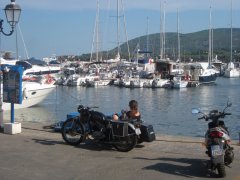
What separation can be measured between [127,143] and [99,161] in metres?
1.18

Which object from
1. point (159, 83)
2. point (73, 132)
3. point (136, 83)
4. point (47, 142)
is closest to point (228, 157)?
point (73, 132)

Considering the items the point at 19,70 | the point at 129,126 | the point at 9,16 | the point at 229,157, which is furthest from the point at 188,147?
the point at 9,16

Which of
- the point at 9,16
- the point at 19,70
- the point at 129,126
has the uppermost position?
the point at 9,16

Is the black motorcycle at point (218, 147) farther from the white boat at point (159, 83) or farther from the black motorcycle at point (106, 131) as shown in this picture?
the white boat at point (159, 83)

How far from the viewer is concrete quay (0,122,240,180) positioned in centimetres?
772

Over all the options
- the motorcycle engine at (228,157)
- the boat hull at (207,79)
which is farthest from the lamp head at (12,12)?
the boat hull at (207,79)

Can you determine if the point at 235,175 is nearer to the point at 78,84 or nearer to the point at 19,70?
the point at 19,70

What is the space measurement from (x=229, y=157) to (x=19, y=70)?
21.1 feet

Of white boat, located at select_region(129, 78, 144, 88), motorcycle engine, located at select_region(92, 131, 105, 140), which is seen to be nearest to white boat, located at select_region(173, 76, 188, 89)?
white boat, located at select_region(129, 78, 144, 88)

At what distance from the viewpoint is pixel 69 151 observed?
32.1 ft

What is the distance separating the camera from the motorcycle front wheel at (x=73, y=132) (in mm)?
10500

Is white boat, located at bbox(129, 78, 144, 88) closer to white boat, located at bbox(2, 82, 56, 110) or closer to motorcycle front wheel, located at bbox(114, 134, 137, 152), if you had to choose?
white boat, located at bbox(2, 82, 56, 110)

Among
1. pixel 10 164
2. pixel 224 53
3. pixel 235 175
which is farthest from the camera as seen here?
pixel 224 53

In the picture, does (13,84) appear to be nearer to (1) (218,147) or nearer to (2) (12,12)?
(2) (12,12)
